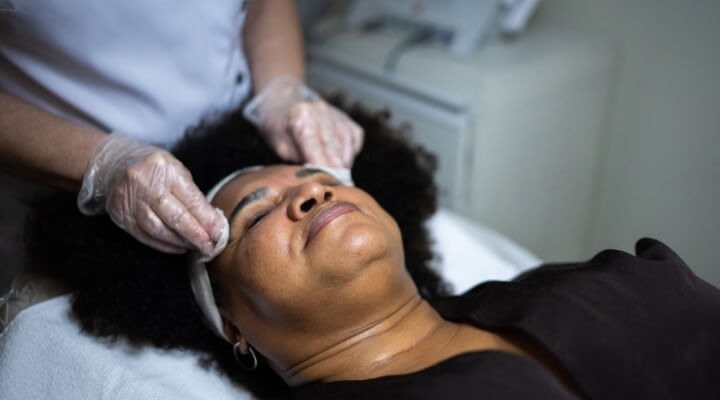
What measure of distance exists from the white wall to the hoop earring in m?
1.22

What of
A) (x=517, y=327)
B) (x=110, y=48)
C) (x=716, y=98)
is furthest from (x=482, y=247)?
(x=110, y=48)

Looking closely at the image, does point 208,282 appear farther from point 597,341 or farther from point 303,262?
point 597,341

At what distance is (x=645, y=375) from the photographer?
91cm

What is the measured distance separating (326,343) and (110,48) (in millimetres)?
640

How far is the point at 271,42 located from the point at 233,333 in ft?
2.17

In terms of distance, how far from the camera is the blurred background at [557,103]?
1773 mm

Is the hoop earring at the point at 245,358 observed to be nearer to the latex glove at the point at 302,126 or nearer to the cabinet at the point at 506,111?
the latex glove at the point at 302,126

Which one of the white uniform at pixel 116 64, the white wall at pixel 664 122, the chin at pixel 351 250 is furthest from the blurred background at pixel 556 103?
the chin at pixel 351 250

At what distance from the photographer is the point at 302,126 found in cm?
131

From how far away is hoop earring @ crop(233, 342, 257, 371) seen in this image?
44.4 inches

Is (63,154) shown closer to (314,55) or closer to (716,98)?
(314,55)

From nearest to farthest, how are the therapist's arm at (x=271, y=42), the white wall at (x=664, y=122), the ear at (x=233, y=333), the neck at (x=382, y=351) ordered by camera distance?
the neck at (x=382, y=351), the ear at (x=233, y=333), the therapist's arm at (x=271, y=42), the white wall at (x=664, y=122)

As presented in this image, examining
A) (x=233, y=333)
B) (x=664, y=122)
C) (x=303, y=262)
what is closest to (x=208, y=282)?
(x=233, y=333)

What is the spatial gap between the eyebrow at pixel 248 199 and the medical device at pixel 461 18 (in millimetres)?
961
